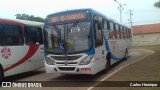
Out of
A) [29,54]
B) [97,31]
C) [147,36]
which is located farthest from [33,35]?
[147,36]

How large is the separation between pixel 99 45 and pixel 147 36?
60687 millimetres

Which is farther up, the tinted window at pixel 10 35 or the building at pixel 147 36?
the tinted window at pixel 10 35

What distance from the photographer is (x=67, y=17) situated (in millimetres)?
12984

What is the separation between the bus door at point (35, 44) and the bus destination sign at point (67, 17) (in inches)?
96.3

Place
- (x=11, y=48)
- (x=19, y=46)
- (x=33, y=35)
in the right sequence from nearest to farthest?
(x=11, y=48)
(x=19, y=46)
(x=33, y=35)

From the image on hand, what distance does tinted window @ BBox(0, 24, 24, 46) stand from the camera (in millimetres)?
13068

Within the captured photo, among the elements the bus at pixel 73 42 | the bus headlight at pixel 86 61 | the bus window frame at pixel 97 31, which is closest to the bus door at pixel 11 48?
the bus at pixel 73 42

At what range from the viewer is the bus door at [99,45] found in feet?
42.3

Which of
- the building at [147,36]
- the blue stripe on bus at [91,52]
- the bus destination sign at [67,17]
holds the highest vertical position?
the bus destination sign at [67,17]

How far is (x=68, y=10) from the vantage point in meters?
13.3

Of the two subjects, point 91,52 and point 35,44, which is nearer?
point 91,52

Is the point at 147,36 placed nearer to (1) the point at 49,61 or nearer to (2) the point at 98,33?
(2) the point at 98,33

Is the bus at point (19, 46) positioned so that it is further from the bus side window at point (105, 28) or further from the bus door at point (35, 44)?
the bus side window at point (105, 28)

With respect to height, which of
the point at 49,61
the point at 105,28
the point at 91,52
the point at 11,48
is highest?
the point at 105,28
